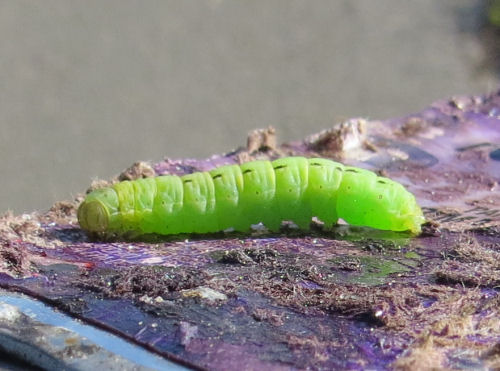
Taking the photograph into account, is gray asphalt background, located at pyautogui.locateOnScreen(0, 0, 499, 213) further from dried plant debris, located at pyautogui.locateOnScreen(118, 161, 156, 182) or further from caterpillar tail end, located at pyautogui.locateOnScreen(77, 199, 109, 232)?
caterpillar tail end, located at pyautogui.locateOnScreen(77, 199, 109, 232)

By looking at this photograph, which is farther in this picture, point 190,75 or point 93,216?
point 190,75

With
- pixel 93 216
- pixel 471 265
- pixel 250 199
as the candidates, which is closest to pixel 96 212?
pixel 93 216

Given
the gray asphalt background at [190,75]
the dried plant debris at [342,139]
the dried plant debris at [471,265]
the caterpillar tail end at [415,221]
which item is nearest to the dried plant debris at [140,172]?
the dried plant debris at [342,139]

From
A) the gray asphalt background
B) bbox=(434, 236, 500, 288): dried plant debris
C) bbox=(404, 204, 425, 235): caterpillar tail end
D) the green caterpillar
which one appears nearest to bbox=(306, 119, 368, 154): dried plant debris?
the green caterpillar

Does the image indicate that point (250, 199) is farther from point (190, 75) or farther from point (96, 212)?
point (190, 75)

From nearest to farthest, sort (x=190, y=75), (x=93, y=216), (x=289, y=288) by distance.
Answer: (x=289, y=288)
(x=93, y=216)
(x=190, y=75)

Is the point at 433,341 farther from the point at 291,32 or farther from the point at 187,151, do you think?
the point at 291,32

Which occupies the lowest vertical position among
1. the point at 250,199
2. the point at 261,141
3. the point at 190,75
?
the point at 250,199
